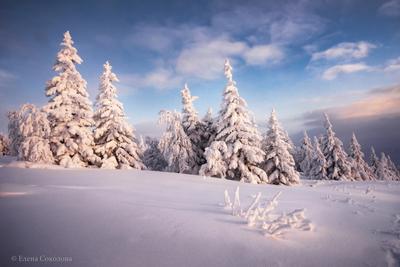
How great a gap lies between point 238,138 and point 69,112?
598 inches

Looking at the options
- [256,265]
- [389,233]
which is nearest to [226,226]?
[256,265]

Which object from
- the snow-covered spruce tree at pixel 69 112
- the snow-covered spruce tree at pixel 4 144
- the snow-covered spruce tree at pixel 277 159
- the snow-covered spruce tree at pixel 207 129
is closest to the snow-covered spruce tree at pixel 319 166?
the snow-covered spruce tree at pixel 277 159

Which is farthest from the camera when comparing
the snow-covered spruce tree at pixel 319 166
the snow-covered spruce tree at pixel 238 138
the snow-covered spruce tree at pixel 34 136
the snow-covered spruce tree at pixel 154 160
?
the snow-covered spruce tree at pixel 154 160

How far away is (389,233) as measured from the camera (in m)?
4.30

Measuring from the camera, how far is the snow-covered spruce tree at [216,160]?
62.3 ft

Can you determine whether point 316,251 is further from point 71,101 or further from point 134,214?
point 71,101

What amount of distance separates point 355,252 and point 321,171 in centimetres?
3859

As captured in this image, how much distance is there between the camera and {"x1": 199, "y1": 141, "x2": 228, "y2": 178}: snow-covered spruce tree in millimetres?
18984

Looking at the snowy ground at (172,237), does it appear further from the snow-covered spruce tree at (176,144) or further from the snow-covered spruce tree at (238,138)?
the snow-covered spruce tree at (176,144)

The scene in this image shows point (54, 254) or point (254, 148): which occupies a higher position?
point (254, 148)

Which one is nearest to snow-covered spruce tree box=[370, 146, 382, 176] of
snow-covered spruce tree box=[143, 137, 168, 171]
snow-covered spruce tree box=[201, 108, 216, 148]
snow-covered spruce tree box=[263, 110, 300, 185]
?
snow-covered spruce tree box=[263, 110, 300, 185]

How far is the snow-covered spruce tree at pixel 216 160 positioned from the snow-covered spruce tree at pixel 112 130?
714cm

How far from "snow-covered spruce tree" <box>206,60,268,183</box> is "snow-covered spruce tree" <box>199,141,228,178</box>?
0.58ft

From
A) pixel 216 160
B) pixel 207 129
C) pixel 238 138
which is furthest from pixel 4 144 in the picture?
pixel 238 138
